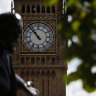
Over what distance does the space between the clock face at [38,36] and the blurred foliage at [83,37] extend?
1681 inches

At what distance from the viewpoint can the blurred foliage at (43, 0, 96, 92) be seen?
2393 millimetres

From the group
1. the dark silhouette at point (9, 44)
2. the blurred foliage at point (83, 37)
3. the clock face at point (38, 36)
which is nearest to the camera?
the blurred foliage at point (83, 37)

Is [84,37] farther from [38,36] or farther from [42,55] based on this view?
[38,36]

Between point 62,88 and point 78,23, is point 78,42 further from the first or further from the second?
point 62,88

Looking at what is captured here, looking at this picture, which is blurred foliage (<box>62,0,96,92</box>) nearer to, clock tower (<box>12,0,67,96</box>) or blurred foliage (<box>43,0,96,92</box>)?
blurred foliage (<box>43,0,96,92</box>)

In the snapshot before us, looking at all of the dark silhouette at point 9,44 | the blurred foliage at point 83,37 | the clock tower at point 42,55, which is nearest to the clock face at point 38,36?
the clock tower at point 42,55

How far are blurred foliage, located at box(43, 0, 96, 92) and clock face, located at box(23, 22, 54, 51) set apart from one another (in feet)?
140

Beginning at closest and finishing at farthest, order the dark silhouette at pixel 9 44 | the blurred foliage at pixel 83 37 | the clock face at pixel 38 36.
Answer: the blurred foliage at pixel 83 37
the dark silhouette at pixel 9 44
the clock face at pixel 38 36

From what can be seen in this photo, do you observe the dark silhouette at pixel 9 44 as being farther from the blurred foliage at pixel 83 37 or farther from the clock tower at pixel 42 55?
the clock tower at pixel 42 55

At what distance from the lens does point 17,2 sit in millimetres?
47844

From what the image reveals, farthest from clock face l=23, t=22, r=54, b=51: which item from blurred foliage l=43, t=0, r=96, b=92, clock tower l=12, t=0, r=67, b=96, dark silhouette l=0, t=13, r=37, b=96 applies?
blurred foliage l=43, t=0, r=96, b=92

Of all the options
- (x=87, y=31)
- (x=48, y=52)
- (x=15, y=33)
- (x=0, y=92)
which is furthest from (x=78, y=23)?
(x=48, y=52)

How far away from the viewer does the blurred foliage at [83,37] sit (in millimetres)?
2393

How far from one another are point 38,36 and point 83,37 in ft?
142
